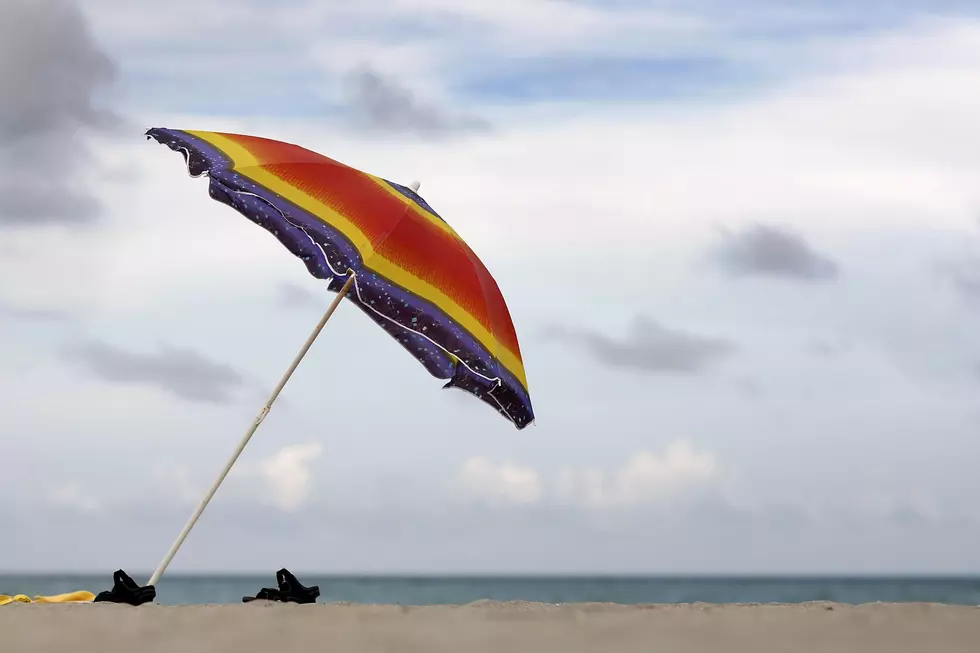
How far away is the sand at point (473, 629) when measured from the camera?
15.1 feet

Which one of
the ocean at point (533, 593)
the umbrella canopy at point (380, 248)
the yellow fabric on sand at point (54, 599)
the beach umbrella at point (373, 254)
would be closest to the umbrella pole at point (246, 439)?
the beach umbrella at point (373, 254)

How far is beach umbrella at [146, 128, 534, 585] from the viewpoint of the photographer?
20.6 feet

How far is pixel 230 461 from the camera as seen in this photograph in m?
6.30

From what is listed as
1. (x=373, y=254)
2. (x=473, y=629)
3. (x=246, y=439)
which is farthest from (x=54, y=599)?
(x=473, y=629)

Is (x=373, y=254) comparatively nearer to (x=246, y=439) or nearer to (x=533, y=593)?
(x=246, y=439)

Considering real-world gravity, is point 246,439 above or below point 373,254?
below

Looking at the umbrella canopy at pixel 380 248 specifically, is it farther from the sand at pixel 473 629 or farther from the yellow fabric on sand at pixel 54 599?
the yellow fabric on sand at pixel 54 599

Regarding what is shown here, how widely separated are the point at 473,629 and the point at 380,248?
2399 millimetres

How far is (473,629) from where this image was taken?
16.1ft

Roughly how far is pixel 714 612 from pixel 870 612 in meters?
0.79

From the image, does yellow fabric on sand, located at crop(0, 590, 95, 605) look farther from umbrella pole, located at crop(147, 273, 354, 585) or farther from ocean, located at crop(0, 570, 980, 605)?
ocean, located at crop(0, 570, 980, 605)

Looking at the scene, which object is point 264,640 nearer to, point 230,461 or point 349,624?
point 349,624

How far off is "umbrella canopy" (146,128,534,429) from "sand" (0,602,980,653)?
1.67 metres

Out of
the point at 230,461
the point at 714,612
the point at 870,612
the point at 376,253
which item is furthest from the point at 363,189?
the point at 870,612
